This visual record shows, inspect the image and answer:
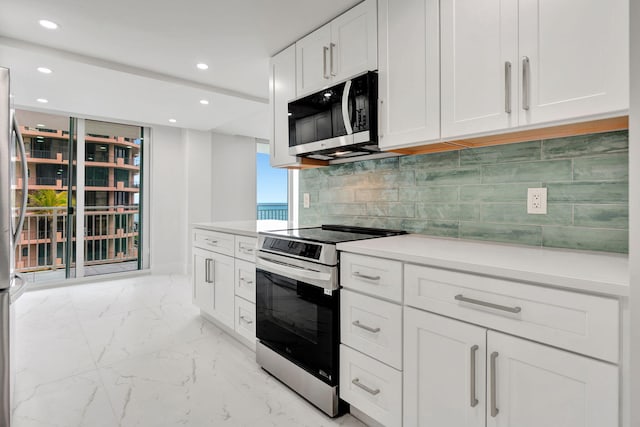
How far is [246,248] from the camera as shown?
2.51 metres

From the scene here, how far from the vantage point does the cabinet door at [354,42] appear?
78.0 inches

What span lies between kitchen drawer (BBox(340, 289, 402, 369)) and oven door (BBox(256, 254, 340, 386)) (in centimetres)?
6

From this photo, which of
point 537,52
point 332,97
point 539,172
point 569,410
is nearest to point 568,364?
point 569,410

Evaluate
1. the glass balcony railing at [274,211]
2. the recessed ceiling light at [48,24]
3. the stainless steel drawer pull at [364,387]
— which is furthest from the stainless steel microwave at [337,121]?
the glass balcony railing at [274,211]

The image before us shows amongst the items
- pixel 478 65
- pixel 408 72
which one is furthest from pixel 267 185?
pixel 478 65

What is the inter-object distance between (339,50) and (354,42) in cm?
13

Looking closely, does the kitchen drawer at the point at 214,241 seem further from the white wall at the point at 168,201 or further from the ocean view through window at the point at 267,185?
the ocean view through window at the point at 267,185

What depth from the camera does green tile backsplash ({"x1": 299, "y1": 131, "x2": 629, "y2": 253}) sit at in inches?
57.1

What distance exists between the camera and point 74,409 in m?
1.86

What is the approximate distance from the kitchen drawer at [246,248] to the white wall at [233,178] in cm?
344

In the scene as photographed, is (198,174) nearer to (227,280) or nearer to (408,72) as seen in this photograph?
(227,280)

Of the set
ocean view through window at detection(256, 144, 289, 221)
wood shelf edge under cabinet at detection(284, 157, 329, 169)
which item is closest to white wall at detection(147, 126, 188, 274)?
ocean view through window at detection(256, 144, 289, 221)

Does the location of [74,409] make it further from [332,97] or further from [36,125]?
[36,125]

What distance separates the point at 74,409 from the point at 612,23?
120 inches
